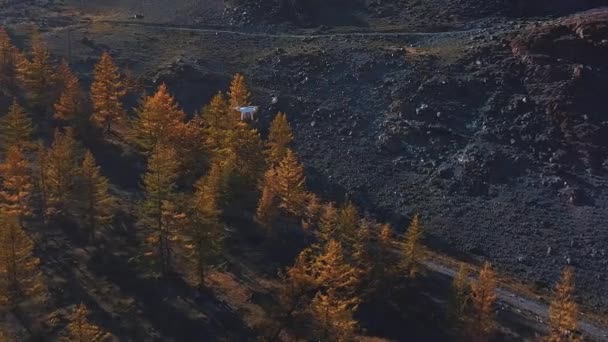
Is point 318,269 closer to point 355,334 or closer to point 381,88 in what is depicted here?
point 355,334

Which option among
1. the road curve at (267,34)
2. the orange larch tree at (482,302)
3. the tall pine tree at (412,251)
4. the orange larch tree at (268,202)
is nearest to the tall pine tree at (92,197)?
the orange larch tree at (268,202)

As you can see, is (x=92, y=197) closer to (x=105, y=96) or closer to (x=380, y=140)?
(x=105, y=96)

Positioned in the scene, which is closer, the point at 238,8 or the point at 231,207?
the point at 231,207

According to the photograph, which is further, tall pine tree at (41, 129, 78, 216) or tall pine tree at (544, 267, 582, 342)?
tall pine tree at (41, 129, 78, 216)

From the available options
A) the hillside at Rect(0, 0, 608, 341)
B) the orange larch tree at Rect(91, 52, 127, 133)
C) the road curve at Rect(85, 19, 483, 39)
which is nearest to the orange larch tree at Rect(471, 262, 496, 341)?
the hillside at Rect(0, 0, 608, 341)

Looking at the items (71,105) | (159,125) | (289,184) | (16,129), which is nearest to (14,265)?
(16,129)

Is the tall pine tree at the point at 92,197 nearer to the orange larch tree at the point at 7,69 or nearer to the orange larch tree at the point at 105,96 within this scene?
the orange larch tree at the point at 105,96

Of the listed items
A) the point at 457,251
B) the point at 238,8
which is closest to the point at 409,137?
the point at 457,251

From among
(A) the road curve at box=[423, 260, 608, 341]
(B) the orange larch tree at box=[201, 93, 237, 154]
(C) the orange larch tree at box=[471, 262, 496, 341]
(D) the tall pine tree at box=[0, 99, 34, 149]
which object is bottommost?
(A) the road curve at box=[423, 260, 608, 341]

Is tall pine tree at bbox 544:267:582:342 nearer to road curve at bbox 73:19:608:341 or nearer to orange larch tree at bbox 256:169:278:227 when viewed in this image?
road curve at bbox 73:19:608:341
